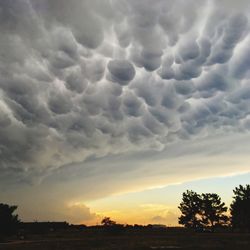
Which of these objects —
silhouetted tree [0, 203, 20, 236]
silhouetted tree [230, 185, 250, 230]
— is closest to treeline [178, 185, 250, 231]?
silhouetted tree [230, 185, 250, 230]

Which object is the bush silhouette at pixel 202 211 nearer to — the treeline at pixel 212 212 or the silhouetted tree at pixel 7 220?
the treeline at pixel 212 212

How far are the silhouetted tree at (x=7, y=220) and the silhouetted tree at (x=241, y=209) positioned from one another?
60.5 metres

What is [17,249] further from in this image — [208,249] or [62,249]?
[208,249]

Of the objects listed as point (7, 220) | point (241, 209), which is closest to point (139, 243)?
point (7, 220)

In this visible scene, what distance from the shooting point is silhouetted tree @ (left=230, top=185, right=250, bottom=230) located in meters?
109

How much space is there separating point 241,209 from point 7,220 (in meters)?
63.0

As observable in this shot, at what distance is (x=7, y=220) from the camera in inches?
3469

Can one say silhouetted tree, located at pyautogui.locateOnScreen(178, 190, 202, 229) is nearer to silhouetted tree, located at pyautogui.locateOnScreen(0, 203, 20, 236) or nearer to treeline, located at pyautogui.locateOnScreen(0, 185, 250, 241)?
treeline, located at pyautogui.locateOnScreen(0, 185, 250, 241)

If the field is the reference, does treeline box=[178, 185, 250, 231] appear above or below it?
above

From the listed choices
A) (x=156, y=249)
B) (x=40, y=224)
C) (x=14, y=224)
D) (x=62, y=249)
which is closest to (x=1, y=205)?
(x=14, y=224)

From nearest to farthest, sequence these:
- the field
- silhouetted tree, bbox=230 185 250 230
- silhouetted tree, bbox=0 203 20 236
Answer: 1. the field
2. silhouetted tree, bbox=0 203 20 236
3. silhouetted tree, bbox=230 185 250 230

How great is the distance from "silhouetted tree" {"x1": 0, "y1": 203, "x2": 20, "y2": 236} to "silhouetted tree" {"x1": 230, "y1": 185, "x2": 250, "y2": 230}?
60.5 meters

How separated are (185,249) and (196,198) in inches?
3594

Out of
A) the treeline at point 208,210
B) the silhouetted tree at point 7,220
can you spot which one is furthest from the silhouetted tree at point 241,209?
the silhouetted tree at point 7,220
